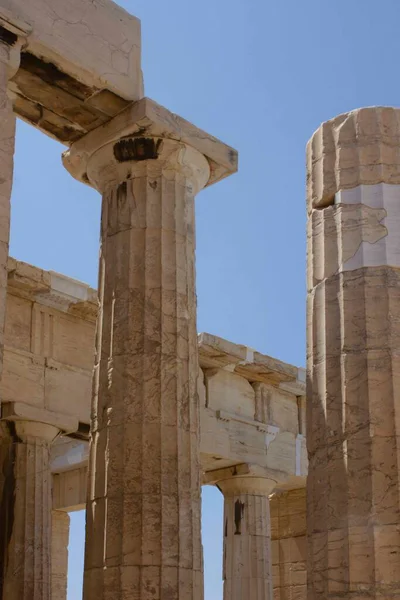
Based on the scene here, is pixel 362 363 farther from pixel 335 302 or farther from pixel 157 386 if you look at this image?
pixel 157 386

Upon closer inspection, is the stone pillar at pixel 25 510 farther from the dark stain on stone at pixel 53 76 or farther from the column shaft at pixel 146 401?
the dark stain on stone at pixel 53 76

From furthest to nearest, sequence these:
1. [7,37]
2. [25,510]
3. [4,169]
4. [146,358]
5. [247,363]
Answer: [247,363] → [25,510] → [146,358] → [7,37] → [4,169]

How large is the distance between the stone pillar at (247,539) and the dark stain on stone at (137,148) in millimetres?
11901

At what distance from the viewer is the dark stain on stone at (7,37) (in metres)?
15.1

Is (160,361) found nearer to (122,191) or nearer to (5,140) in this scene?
(122,191)

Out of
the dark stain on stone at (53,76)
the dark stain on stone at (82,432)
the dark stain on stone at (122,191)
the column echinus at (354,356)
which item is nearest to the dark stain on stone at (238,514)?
the dark stain on stone at (82,432)

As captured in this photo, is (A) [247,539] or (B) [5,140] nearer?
(B) [5,140]

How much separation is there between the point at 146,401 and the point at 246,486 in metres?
11.6

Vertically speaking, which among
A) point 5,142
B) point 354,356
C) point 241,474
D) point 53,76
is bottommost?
point 354,356

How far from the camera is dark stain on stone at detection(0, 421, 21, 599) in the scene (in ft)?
69.5

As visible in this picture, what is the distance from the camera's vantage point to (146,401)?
1630 centimetres

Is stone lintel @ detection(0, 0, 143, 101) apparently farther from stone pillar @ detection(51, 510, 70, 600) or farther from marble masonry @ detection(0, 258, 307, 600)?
stone pillar @ detection(51, 510, 70, 600)

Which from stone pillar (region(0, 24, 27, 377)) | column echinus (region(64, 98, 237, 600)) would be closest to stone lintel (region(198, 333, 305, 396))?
column echinus (region(64, 98, 237, 600))

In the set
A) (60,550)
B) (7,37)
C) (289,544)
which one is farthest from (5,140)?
(289,544)
